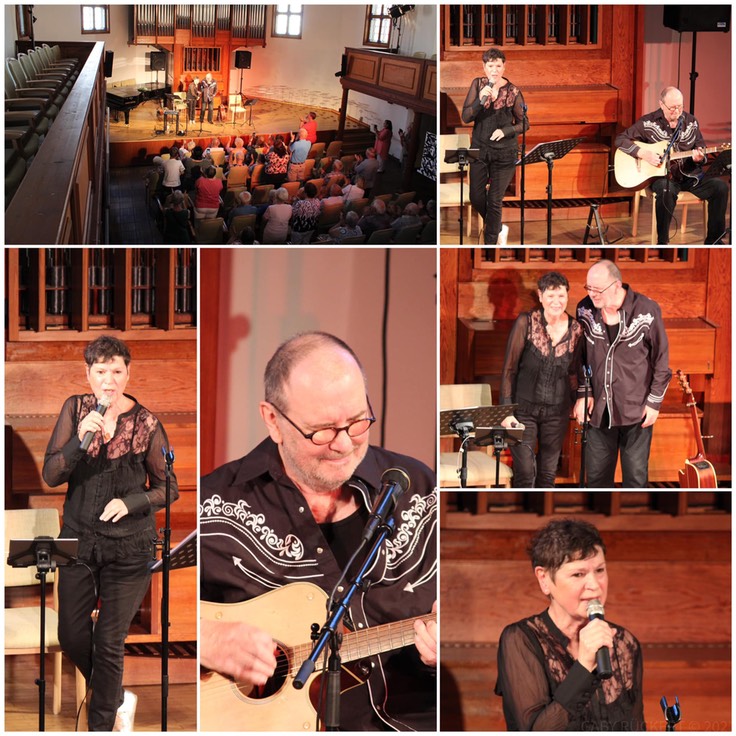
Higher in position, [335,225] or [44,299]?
[335,225]

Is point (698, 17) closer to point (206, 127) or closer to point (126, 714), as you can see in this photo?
point (206, 127)

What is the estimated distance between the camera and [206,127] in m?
4.64

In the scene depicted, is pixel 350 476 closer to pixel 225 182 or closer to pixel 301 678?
pixel 301 678

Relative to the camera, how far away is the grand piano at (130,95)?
15.0ft

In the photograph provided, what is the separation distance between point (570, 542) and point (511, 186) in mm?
1405

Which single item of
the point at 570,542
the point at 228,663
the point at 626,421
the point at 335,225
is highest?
the point at 335,225

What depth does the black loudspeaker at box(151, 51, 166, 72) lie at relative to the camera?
4.57 meters

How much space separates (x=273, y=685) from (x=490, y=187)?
6.82 ft

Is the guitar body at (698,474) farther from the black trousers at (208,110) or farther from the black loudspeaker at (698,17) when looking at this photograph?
the black trousers at (208,110)

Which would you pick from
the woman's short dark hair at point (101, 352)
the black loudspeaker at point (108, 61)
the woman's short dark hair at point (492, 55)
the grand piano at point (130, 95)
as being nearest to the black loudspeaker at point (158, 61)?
the grand piano at point (130, 95)

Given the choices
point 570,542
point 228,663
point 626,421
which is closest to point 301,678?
point 228,663

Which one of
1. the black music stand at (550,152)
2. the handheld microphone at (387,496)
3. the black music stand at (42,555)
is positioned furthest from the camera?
the black music stand at (550,152)

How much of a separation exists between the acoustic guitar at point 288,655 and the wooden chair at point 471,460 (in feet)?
1.74

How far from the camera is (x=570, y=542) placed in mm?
4645
